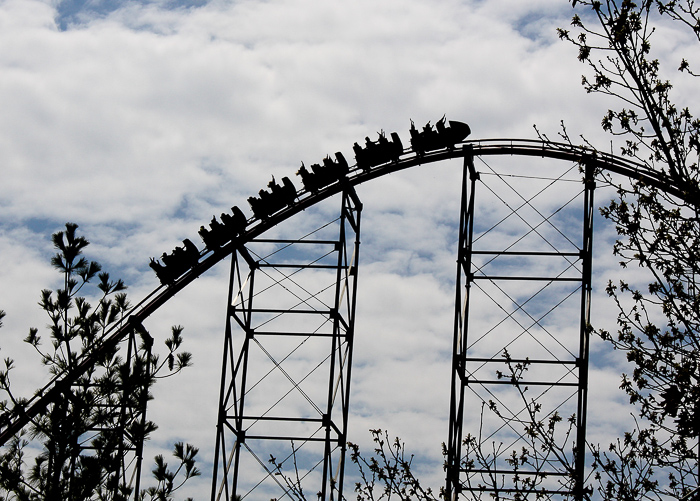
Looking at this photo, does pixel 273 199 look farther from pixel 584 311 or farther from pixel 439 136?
pixel 584 311

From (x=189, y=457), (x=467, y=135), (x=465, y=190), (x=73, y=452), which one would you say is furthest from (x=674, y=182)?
(x=467, y=135)

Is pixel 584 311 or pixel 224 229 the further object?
pixel 224 229

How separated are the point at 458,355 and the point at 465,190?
3.09 m

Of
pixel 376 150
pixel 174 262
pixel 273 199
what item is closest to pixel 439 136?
pixel 376 150

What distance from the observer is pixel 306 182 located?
57.1 feet

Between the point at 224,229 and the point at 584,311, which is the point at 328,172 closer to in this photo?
the point at 224,229

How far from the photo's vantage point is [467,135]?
17156 mm

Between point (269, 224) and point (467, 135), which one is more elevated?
point (467, 135)

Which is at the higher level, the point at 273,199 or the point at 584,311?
the point at 273,199

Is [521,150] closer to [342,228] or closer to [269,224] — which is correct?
[342,228]

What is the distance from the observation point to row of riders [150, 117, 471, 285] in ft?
56.3

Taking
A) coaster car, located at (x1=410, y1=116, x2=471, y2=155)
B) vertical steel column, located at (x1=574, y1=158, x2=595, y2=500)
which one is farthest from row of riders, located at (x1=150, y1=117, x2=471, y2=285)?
vertical steel column, located at (x1=574, y1=158, x2=595, y2=500)

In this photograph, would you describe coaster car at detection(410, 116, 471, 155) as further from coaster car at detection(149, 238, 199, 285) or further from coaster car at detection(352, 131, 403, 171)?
coaster car at detection(149, 238, 199, 285)

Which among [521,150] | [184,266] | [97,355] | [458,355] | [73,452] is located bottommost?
[73,452]
